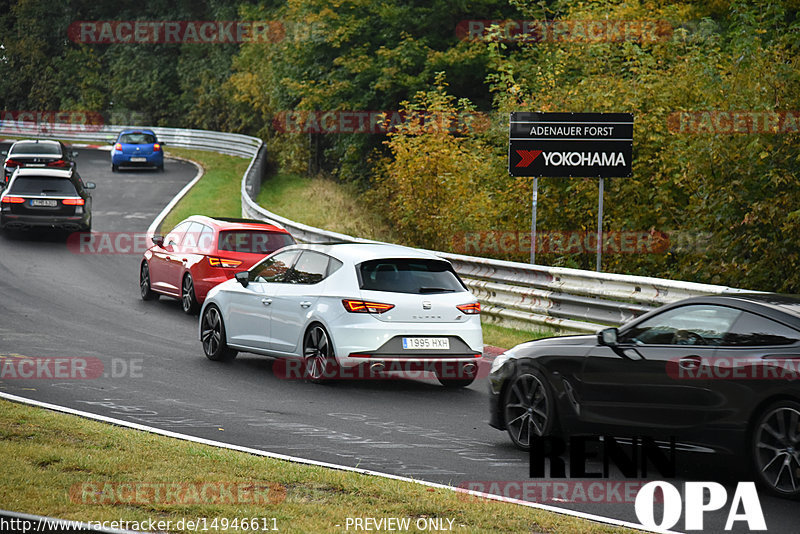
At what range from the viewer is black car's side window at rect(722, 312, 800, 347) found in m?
7.66

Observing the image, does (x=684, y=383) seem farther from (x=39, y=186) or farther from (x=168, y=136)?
(x=168, y=136)

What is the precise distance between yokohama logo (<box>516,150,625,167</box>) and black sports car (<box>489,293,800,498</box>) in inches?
340

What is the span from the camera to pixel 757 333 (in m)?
7.84

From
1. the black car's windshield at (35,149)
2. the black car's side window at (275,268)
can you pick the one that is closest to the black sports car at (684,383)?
the black car's side window at (275,268)

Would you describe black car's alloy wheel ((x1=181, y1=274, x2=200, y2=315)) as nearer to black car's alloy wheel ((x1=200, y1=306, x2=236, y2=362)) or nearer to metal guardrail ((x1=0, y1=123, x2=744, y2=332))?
black car's alloy wheel ((x1=200, y1=306, x2=236, y2=362))

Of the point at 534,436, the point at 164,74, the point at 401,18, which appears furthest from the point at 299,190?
the point at 164,74

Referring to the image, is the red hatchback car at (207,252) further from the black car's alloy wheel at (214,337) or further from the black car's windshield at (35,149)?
the black car's windshield at (35,149)

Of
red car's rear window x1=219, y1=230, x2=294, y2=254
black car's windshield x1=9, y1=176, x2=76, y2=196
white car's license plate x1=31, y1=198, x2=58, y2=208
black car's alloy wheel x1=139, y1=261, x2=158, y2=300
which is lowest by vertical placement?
black car's alloy wheel x1=139, y1=261, x2=158, y2=300

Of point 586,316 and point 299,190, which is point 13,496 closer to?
point 586,316

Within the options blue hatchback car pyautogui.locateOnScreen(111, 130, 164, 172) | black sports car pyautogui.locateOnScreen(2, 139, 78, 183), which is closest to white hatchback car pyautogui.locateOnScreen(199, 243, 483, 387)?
black sports car pyautogui.locateOnScreen(2, 139, 78, 183)

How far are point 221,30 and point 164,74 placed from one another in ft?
21.6

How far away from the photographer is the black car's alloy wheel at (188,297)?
1738cm

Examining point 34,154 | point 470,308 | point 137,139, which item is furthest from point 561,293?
point 137,139

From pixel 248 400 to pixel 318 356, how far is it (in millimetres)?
1182
